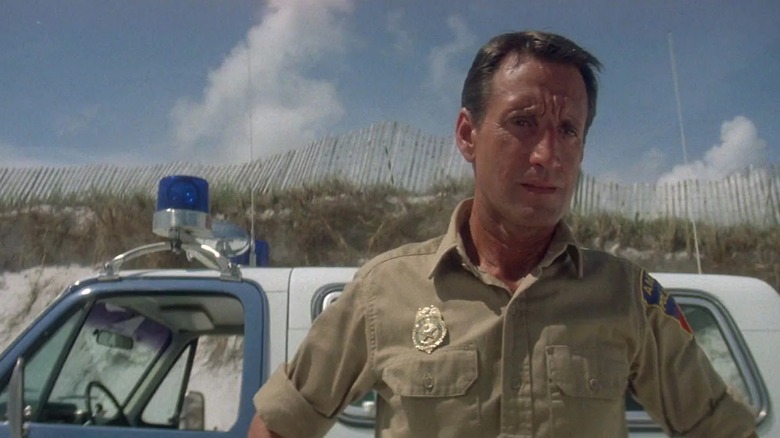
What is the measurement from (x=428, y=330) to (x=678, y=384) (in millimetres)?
508

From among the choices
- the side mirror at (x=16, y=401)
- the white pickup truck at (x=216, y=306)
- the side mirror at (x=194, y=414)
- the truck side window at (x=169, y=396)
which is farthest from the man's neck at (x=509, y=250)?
the truck side window at (x=169, y=396)

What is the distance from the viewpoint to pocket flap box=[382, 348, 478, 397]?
1471 mm

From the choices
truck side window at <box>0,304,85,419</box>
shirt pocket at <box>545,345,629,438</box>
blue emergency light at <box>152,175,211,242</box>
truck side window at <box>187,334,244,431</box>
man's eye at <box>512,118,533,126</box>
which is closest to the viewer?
shirt pocket at <box>545,345,629,438</box>

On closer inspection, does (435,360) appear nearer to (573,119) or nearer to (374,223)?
(573,119)

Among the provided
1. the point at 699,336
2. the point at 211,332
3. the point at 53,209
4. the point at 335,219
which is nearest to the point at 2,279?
the point at 53,209

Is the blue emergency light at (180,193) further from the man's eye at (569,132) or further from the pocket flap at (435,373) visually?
the man's eye at (569,132)

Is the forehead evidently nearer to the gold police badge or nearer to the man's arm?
the gold police badge

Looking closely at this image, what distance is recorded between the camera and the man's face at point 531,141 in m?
1.53

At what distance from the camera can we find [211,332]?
3.76 m

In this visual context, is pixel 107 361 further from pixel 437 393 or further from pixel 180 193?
pixel 437 393

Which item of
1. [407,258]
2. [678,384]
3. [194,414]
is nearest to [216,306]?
[194,414]

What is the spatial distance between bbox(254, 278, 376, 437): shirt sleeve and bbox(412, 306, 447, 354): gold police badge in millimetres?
118

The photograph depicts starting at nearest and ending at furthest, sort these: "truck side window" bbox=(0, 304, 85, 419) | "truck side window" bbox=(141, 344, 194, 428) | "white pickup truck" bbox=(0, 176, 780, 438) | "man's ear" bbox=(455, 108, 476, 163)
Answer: "man's ear" bbox=(455, 108, 476, 163), "white pickup truck" bbox=(0, 176, 780, 438), "truck side window" bbox=(0, 304, 85, 419), "truck side window" bbox=(141, 344, 194, 428)

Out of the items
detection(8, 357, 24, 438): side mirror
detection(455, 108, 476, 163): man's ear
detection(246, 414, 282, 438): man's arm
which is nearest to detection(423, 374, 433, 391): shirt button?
detection(246, 414, 282, 438): man's arm
